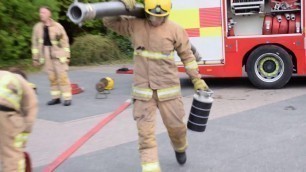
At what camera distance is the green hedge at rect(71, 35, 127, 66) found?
16734 mm

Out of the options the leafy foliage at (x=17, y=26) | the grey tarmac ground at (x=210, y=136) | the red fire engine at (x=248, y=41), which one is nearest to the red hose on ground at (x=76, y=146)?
the grey tarmac ground at (x=210, y=136)

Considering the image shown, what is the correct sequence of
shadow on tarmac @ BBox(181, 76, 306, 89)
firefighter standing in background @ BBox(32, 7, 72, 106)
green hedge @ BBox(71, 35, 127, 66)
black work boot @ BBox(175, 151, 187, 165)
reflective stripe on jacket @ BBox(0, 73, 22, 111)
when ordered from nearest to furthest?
reflective stripe on jacket @ BBox(0, 73, 22, 111), black work boot @ BBox(175, 151, 187, 165), firefighter standing in background @ BBox(32, 7, 72, 106), shadow on tarmac @ BBox(181, 76, 306, 89), green hedge @ BBox(71, 35, 127, 66)

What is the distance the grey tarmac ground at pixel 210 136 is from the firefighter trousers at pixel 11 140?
132cm

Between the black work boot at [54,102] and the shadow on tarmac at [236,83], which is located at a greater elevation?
the black work boot at [54,102]

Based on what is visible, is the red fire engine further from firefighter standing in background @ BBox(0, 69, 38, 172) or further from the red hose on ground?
firefighter standing in background @ BBox(0, 69, 38, 172)

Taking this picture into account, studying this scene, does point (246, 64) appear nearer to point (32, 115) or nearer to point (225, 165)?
point (225, 165)

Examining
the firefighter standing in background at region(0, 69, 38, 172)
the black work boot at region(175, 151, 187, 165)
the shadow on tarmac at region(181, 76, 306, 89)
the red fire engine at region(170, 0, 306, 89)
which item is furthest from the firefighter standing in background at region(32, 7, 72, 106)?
the firefighter standing in background at region(0, 69, 38, 172)

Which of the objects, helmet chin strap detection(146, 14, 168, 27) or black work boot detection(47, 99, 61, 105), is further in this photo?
black work boot detection(47, 99, 61, 105)

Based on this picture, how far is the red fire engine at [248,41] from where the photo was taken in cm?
1043

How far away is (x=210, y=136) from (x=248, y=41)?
4.20 metres

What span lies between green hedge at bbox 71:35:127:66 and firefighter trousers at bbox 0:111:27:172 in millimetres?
12487

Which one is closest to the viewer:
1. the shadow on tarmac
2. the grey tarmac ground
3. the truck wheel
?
the grey tarmac ground

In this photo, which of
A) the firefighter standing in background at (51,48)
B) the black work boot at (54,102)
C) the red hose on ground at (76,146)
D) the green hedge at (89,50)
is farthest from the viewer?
A: the green hedge at (89,50)

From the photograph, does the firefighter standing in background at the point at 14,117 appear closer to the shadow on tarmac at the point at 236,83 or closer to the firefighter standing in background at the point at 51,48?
the firefighter standing in background at the point at 51,48
